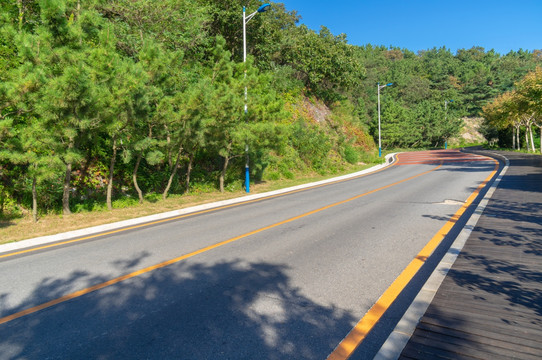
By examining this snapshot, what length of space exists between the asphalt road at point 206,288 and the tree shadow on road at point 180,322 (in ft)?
0.04

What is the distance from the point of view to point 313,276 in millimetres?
4719

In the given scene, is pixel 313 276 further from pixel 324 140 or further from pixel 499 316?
pixel 324 140

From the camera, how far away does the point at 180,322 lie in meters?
3.52

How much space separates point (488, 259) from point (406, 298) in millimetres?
1857

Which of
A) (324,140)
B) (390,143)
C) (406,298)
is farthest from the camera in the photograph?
(390,143)

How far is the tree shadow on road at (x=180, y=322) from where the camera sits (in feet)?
9.93

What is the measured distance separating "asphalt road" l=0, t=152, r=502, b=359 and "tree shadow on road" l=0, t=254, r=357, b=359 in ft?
0.04

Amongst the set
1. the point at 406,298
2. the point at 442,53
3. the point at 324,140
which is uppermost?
the point at 442,53

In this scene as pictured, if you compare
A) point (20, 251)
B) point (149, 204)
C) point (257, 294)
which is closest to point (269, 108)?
point (149, 204)

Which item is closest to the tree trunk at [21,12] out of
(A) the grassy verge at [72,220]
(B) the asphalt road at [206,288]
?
(A) the grassy verge at [72,220]

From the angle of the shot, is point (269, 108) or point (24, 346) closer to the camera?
point (24, 346)

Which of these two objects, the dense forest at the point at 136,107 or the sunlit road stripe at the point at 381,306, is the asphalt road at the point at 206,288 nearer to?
the sunlit road stripe at the point at 381,306

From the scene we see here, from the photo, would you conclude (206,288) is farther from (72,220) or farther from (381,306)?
(72,220)

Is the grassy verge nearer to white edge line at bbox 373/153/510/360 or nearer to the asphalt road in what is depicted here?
the asphalt road
